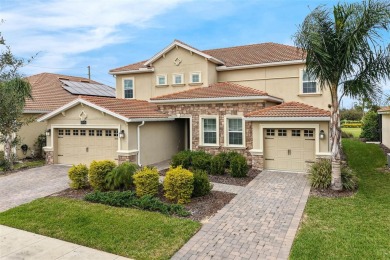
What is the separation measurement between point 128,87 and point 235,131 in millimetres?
10088

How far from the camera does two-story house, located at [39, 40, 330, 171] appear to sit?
47.3 feet

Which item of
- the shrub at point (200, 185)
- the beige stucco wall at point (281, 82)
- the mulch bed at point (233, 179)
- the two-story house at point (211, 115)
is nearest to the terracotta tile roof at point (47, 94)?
the two-story house at point (211, 115)

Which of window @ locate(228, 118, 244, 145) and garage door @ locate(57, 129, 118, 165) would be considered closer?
garage door @ locate(57, 129, 118, 165)

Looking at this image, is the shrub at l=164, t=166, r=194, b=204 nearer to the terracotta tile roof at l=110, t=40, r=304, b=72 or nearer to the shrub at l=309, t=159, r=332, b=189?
the shrub at l=309, t=159, r=332, b=189

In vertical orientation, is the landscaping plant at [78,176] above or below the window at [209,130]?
below

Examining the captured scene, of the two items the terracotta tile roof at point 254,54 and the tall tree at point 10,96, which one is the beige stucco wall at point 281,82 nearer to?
the terracotta tile roof at point 254,54

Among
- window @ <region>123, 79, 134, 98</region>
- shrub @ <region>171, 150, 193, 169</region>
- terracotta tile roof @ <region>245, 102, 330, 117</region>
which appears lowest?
shrub @ <region>171, 150, 193, 169</region>

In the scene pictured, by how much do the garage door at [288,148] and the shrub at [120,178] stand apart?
24.5ft

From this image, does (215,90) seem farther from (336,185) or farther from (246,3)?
(336,185)

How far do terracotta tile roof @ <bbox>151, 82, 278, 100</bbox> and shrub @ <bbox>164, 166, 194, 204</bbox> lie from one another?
757 centimetres

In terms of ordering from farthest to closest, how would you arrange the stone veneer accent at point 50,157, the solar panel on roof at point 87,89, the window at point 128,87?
the solar panel on roof at point 87,89
the window at point 128,87
the stone veneer accent at point 50,157

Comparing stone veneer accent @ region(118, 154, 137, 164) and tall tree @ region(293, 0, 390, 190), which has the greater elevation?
tall tree @ region(293, 0, 390, 190)

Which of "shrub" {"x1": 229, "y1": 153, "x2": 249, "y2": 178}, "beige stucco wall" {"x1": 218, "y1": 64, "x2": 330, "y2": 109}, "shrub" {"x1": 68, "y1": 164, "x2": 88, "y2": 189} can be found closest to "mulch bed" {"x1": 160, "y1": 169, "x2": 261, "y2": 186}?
"shrub" {"x1": 229, "y1": 153, "x2": 249, "y2": 178}

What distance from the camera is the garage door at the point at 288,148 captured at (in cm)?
1399
